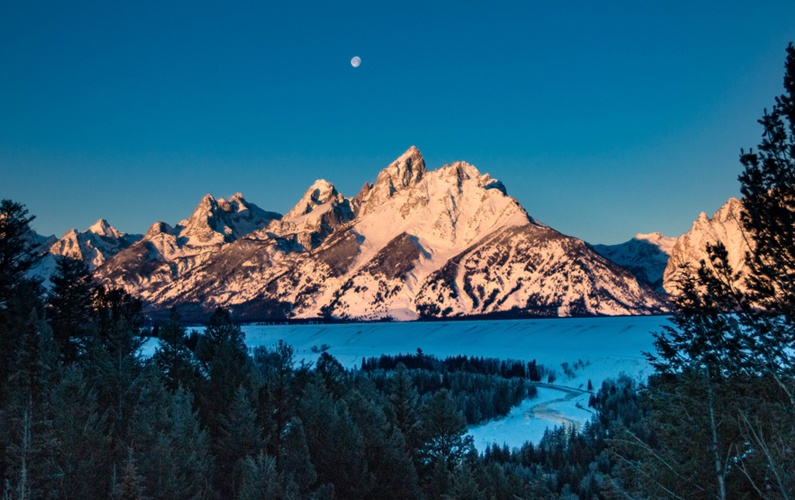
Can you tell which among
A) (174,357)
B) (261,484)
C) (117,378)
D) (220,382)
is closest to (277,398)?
(220,382)

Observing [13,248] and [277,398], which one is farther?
[277,398]

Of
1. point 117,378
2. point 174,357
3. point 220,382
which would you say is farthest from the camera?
point 174,357

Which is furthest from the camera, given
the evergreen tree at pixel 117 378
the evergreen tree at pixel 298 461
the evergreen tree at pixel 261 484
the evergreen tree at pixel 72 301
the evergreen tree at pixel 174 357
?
the evergreen tree at pixel 174 357

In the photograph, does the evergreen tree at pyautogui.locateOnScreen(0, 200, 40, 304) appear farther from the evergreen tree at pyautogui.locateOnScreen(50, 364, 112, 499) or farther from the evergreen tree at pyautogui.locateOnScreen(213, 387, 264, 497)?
the evergreen tree at pyautogui.locateOnScreen(213, 387, 264, 497)

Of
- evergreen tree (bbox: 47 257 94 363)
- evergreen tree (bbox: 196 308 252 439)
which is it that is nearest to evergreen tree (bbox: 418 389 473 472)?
evergreen tree (bbox: 196 308 252 439)

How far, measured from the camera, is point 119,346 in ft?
108

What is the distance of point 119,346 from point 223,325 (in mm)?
26992

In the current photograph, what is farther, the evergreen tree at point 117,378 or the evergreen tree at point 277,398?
the evergreen tree at point 277,398

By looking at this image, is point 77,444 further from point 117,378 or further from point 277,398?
point 277,398

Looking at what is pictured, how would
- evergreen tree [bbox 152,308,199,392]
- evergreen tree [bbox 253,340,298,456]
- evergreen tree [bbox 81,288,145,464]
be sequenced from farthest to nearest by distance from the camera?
1. evergreen tree [bbox 152,308,199,392]
2. evergreen tree [bbox 253,340,298,456]
3. evergreen tree [bbox 81,288,145,464]

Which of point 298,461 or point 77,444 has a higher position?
point 77,444

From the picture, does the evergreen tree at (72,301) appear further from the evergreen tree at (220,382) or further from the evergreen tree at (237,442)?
the evergreen tree at (237,442)

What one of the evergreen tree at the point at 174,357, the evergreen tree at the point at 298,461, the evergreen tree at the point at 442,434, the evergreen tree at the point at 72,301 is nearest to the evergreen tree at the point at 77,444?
the evergreen tree at the point at 298,461

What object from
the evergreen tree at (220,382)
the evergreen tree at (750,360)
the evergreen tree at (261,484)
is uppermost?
the evergreen tree at (750,360)
